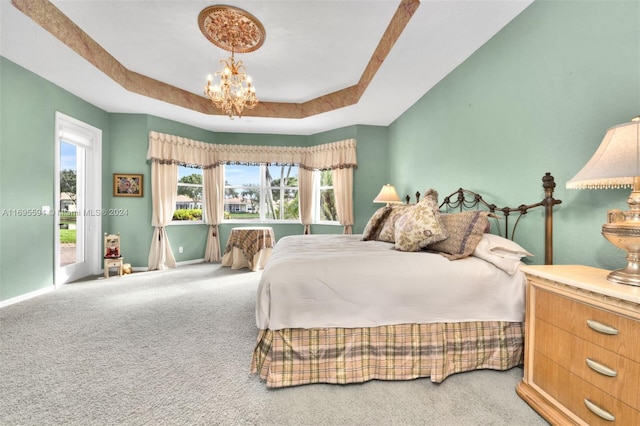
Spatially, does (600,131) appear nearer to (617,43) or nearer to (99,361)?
(617,43)

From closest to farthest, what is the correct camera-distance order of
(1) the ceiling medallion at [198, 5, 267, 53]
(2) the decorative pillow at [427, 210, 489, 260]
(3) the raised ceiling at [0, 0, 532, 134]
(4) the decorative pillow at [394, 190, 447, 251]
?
1. (2) the decorative pillow at [427, 210, 489, 260]
2. (4) the decorative pillow at [394, 190, 447, 251]
3. (3) the raised ceiling at [0, 0, 532, 134]
4. (1) the ceiling medallion at [198, 5, 267, 53]

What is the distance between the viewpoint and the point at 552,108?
179 centimetres

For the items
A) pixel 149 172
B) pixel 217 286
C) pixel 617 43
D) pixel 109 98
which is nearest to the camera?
pixel 617 43

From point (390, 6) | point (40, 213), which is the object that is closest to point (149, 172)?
point (40, 213)

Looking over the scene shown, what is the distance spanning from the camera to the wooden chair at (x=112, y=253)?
397 cm

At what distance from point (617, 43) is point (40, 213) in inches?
211

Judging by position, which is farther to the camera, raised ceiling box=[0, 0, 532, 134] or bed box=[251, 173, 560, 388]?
raised ceiling box=[0, 0, 532, 134]

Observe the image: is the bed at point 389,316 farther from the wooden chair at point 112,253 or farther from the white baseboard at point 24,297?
the wooden chair at point 112,253

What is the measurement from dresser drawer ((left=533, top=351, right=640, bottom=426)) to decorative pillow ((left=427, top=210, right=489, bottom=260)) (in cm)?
67

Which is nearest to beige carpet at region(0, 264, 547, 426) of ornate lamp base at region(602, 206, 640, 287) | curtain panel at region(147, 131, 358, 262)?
ornate lamp base at region(602, 206, 640, 287)

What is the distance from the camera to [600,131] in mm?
1510

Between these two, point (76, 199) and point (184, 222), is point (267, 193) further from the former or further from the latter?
point (76, 199)

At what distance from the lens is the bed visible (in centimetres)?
152

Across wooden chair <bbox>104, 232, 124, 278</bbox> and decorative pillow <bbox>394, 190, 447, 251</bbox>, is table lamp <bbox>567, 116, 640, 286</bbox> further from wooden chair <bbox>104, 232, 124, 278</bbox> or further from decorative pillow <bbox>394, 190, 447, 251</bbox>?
wooden chair <bbox>104, 232, 124, 278</bbox>
